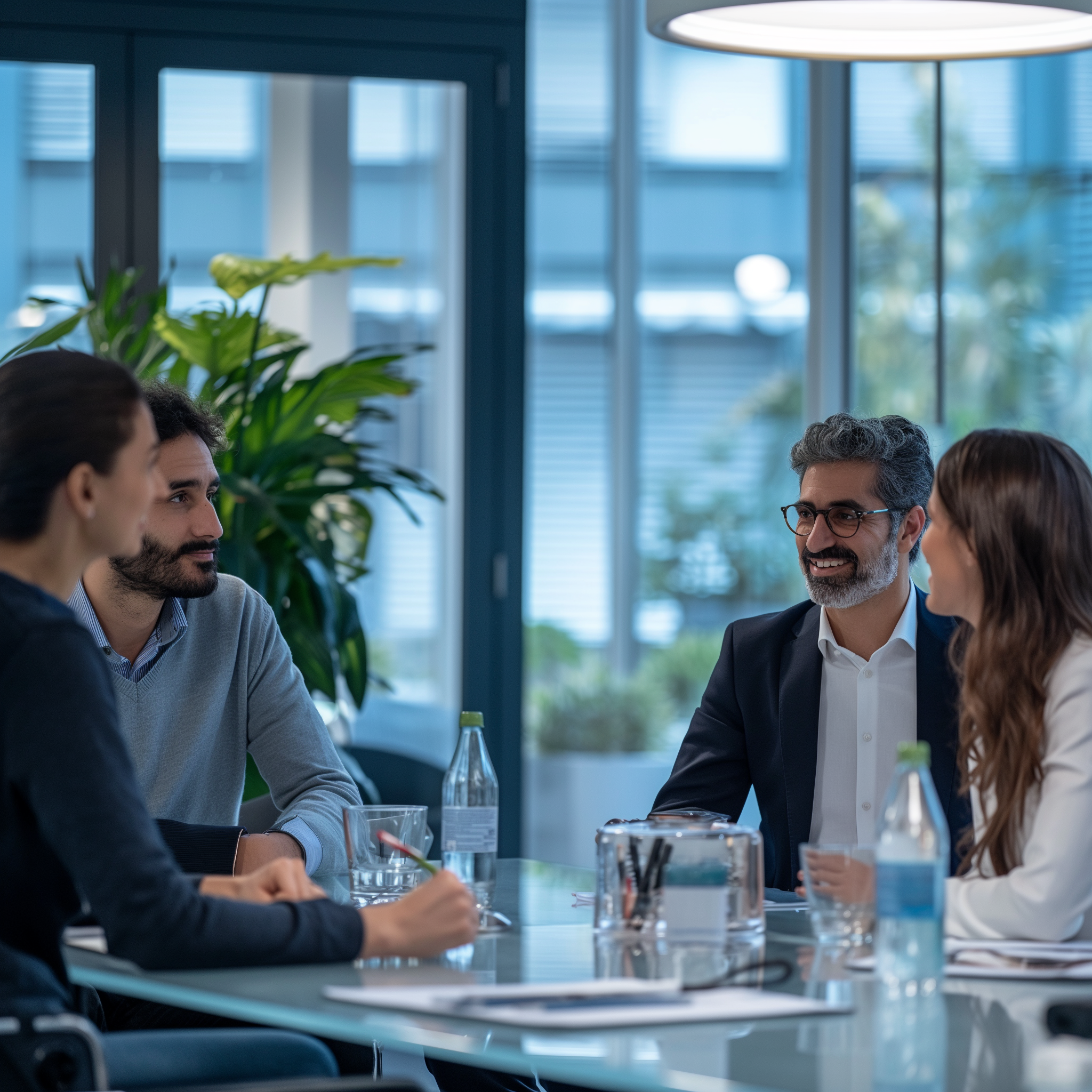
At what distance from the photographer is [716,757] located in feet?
8.50

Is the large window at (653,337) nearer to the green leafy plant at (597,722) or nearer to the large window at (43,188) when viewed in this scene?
Answer: the green leafy plant at (597,722)

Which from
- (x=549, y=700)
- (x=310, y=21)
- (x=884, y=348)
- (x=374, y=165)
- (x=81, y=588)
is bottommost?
(x=549, y=700)

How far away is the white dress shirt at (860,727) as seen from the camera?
2.47 m

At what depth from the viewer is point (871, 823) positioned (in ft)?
8.02

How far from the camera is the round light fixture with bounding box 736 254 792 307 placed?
22.5 ft

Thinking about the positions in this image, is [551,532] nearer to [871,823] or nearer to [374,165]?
[374,165]

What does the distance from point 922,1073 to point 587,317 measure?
18.9 feet

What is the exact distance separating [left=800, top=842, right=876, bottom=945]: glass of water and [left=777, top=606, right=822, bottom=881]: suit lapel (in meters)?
0.75

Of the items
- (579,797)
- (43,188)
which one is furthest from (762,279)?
(43,188)

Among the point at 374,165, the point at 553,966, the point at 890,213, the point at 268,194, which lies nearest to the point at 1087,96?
the point at 890,213

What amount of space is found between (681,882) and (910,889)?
0.95ft

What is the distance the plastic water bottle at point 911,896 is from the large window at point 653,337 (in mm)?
5084

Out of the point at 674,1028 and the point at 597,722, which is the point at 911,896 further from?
the point at 597,722

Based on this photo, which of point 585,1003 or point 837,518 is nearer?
point 585,1003
